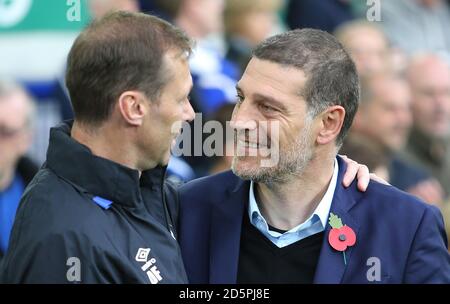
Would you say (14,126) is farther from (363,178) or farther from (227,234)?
(363,178)

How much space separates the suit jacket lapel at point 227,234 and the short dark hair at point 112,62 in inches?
22.9

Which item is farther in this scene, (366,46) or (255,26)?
(366,46)

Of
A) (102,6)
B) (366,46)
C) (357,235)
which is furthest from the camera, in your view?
(366,46)

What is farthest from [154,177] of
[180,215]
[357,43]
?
[357,43]

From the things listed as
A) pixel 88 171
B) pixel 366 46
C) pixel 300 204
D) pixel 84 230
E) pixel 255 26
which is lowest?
pixel 366 46

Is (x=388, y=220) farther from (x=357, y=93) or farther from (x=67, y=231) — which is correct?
(x=67, y=231)

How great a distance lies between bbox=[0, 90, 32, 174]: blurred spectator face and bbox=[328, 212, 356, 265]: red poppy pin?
2667mm

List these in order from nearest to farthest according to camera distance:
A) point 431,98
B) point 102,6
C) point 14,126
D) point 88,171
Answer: point 88,171
point 14,126
point 102,6
point 431,98

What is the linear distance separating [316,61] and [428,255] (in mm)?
780

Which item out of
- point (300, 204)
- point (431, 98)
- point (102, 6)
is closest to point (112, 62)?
point (300, 204)

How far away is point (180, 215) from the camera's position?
359 cm

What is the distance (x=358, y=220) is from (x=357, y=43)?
162 inches

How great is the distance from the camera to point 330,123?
3.55 m

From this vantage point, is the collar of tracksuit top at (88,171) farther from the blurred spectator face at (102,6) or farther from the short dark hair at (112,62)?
the blurred spectator face at (102,6)
